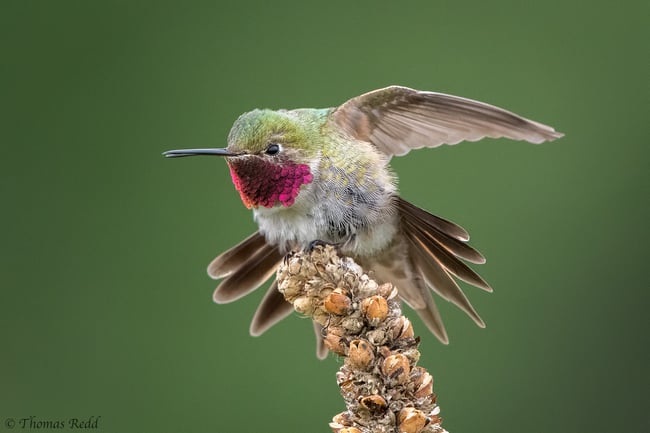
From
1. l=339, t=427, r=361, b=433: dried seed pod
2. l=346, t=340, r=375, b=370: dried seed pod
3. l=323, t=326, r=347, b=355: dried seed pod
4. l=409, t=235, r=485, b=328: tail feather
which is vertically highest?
l=409, t=235, r=485, b=328: tail feather

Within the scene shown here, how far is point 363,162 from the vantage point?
280 centimetres

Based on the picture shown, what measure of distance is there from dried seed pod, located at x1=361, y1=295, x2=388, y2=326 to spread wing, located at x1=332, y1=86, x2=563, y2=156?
0.94 metres

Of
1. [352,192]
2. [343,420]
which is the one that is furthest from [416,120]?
[343,420]

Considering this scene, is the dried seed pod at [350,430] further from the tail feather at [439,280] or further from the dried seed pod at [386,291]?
the tail feather at [439,280]

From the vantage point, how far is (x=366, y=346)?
1.72m

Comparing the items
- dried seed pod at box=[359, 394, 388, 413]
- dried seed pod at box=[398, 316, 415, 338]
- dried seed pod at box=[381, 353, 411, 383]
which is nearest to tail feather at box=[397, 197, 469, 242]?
dried seed pod at box=[398, 316, 415, 338]

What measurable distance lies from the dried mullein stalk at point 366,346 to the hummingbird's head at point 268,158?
0.62 m

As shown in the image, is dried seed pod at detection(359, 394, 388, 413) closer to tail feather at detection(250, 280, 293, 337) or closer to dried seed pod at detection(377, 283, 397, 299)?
dried seed pod at detection(377, 283, 397, 299)

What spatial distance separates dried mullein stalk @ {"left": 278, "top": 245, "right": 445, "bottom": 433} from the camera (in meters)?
1.59

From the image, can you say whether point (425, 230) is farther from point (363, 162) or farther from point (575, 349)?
point (575, 349)

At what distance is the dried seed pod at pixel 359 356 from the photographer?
169 cm

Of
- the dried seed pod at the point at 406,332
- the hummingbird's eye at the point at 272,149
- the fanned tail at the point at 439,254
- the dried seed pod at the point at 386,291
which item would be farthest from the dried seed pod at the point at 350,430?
the hummingbird's eye at the point at 272,149

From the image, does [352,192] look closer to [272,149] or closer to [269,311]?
[272,149]

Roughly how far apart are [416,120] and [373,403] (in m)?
1.43
